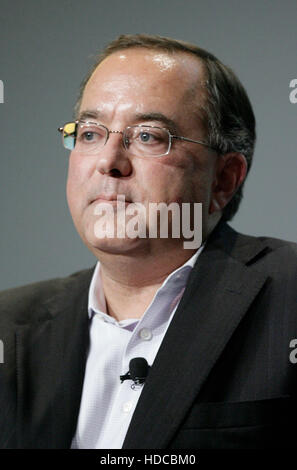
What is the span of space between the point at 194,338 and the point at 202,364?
3.2 inches

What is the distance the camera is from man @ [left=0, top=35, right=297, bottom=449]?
1537 mm

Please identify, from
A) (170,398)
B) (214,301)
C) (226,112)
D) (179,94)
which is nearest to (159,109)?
(179,94)

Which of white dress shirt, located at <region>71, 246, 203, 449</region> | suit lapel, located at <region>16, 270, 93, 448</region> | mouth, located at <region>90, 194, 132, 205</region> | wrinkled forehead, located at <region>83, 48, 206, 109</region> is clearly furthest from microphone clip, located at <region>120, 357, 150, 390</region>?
wrinkled forehead, located at <region>83, 48, 206, 109</region>

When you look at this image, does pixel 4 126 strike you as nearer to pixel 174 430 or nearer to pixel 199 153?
pixel 199 153

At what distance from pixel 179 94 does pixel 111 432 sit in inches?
38.2

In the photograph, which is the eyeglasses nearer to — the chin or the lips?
the lips

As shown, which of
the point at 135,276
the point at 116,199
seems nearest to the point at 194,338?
the point at 135,276

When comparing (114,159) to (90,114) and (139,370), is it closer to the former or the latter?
(90,114)

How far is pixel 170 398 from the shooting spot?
Result: 5.01 ft

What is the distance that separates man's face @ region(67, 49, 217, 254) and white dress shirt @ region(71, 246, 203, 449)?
0.17 meters

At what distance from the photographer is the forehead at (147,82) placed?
68.5 inches

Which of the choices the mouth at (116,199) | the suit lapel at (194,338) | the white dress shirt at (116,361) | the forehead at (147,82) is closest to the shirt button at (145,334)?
the white dress shirt at (116,361)

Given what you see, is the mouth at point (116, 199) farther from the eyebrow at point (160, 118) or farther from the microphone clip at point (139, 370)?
the microphone clip at point (139, 370)

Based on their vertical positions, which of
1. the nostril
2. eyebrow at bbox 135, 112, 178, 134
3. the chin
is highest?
eyebrow at bbox 135, 112, 178, 134
